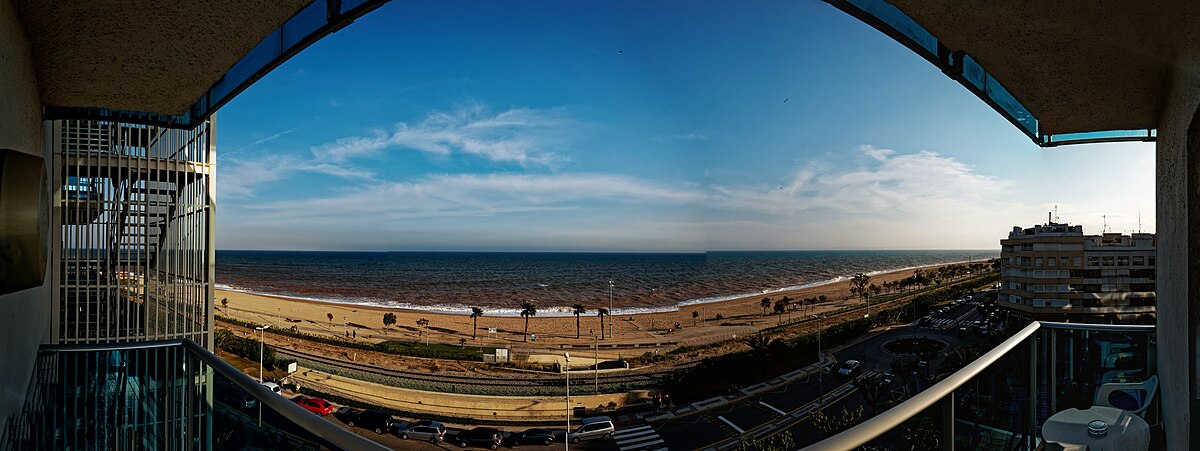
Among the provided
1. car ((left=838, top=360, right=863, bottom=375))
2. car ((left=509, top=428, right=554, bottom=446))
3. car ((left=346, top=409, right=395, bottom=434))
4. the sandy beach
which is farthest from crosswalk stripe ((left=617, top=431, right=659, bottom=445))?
car ((left=838, top=360, right=863, bottom=375))

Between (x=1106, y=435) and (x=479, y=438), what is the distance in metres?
17.0

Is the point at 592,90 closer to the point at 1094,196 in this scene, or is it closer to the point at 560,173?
the point at 560,173

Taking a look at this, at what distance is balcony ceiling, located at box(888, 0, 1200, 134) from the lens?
1.25 metres

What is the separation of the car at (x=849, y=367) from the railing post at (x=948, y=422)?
29616 millimetres

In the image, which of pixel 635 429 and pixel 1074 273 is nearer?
pixel 635 429

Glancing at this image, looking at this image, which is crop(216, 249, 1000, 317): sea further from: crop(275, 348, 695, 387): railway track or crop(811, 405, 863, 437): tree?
Answer: crop(811, 405, 863, 437): tree

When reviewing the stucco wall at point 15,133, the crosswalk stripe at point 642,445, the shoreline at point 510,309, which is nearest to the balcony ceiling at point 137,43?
the stucco wall at point 15,133

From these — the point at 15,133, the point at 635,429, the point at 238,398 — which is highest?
the point at 15,133

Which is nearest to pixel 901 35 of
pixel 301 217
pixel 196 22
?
pixel 196 22

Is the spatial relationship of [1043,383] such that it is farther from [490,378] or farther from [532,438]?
[490,378]

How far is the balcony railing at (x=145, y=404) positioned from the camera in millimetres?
1185

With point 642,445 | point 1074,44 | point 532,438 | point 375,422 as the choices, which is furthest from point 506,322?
point 1074,44

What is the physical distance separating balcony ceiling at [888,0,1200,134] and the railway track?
861 inches

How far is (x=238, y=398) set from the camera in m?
1.19
